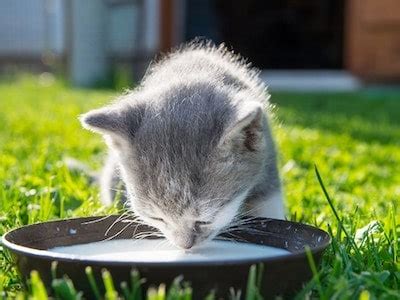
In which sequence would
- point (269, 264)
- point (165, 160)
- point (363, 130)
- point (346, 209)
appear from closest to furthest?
point (269, 264) → point (165, 160) → point (346, 209) → point (363, 130)

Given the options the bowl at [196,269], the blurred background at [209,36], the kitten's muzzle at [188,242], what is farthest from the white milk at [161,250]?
the blurred background at [209,36]

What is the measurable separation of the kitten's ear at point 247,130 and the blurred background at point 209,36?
9187mm

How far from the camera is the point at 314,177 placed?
15.3 feet

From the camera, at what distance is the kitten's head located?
9.00 feet

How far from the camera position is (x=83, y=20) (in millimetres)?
12898

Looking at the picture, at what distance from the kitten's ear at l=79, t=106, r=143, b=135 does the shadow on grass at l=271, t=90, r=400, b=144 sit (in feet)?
12.0

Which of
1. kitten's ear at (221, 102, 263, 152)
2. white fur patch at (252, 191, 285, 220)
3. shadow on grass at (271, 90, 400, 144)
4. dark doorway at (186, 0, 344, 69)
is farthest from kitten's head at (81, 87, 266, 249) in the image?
dark doorway at (186, 0, 344, 69)

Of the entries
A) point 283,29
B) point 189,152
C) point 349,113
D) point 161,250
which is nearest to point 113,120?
point 189,152

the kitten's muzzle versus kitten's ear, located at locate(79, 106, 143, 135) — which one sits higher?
kitten's ear, located at locate(79, 106, 143, 135)

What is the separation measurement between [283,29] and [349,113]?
27.2ft

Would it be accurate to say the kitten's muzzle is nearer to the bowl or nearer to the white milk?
the white milk

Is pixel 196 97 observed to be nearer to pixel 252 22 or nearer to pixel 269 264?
pixel 269 264

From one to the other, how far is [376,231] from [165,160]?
764 mm

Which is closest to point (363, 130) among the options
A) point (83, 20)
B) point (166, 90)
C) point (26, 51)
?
point (166, 90)
